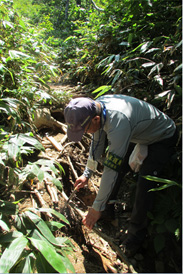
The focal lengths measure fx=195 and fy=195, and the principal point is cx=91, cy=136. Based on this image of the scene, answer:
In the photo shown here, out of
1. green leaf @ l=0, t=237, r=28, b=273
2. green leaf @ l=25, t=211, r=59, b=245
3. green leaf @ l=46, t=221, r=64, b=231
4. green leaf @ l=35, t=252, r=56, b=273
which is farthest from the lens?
green leaf @ l=46, t=221, r=64, b=231

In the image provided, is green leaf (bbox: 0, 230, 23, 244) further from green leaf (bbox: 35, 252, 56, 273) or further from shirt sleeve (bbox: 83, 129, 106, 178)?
shirt sleeve (bbox: 83, 129, 106, 178)

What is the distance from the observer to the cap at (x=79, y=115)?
1.53 m

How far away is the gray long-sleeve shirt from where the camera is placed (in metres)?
1.57

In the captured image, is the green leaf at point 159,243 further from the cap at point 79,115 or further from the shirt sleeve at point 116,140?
the cap at point 79,115

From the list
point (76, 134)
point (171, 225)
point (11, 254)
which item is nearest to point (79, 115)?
point (76, 134)

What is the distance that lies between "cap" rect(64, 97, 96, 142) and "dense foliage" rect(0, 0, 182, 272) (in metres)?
0.35

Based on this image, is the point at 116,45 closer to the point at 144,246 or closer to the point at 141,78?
the point at 141,78

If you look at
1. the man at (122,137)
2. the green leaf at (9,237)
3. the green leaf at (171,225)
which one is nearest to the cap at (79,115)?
the man at (122,137)

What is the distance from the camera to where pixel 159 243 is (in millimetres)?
1845

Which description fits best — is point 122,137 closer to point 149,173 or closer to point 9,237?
point 149,173

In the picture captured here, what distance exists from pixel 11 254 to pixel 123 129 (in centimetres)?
110

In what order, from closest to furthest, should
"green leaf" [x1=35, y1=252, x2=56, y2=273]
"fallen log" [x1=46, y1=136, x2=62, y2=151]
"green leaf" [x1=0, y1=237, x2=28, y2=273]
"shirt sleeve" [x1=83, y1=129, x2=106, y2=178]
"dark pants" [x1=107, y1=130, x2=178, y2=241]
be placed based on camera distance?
"green leaf" [x1=0, y1=237, x2=28, y2=273]
"green leaf" [x1=35, y1=252, x2=56, y2=273]
"dark pants" [x1=107, y1=130, x2=178, y2=241]
"shirt sleeve" [x1=83, y1=129, x2=106, y2=178]
"fallen log" [x1=46, y1=136, x2=62, y2=151]

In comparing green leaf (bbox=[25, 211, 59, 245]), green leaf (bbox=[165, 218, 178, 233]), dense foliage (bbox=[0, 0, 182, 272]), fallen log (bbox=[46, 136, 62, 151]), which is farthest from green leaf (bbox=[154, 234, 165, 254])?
fallen log (bbox=[46, 136, 62, 151])

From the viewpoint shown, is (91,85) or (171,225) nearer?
(171,225)
